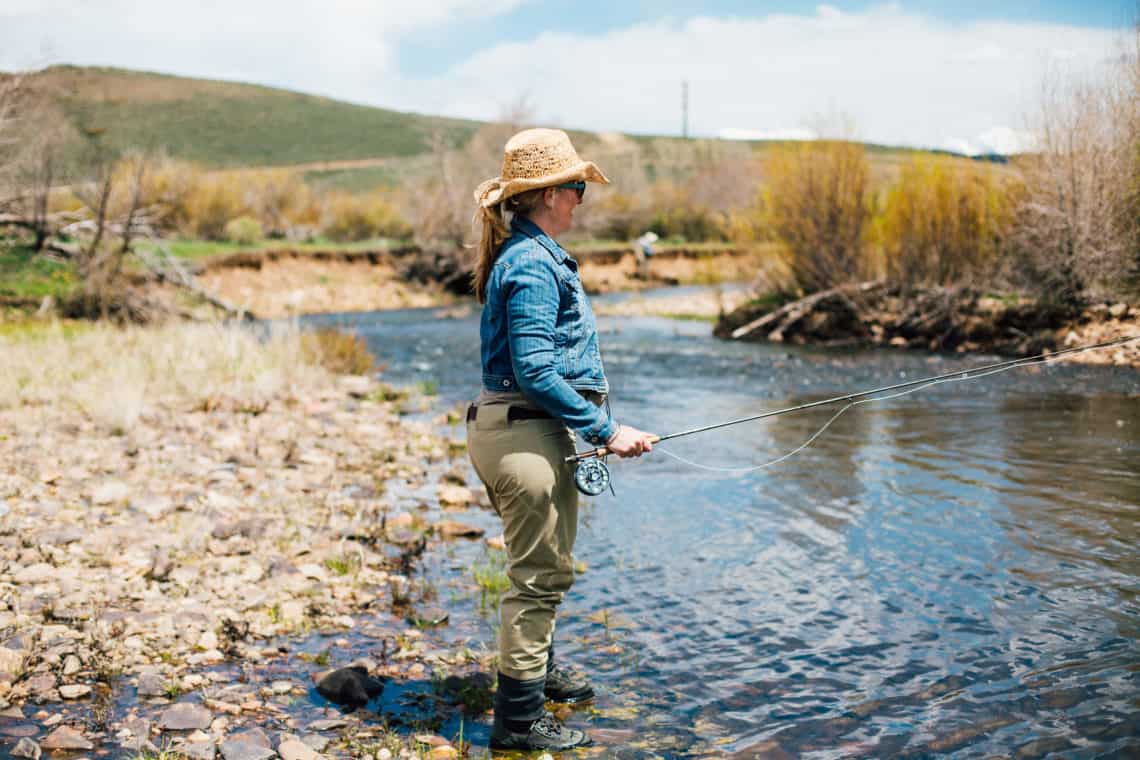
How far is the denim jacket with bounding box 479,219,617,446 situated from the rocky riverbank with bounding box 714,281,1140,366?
11497 millimetres

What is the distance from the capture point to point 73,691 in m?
3.78

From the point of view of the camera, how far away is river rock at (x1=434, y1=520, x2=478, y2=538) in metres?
6.36

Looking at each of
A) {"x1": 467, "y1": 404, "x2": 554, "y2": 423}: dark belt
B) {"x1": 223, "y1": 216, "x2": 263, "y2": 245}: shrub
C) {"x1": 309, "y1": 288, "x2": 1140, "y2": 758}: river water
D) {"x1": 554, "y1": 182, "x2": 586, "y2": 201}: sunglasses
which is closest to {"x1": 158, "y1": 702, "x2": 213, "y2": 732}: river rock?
{"x1": 309, "y1": 288, "x2": 1140, "y2": 758}: river water

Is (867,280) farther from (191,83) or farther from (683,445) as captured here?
(191,83)

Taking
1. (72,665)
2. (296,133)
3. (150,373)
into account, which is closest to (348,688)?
(72,665)

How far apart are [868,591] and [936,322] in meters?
11.4

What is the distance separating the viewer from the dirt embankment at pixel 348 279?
2684 centimetres

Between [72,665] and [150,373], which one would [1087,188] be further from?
[72,665]

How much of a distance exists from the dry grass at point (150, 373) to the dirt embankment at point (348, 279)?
13.3 meters

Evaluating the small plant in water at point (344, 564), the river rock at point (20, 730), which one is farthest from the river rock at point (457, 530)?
the river rock at point (20, 730)

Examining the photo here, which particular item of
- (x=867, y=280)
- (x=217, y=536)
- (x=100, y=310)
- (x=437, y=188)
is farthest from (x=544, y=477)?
(x=437, y=188)

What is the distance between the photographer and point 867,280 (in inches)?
675

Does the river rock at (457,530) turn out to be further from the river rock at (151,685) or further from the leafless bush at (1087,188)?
the leafless bush at (1087,188)

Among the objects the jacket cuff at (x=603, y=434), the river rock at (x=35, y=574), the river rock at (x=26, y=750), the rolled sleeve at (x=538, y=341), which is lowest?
the river rock at (x=26, y=750)
